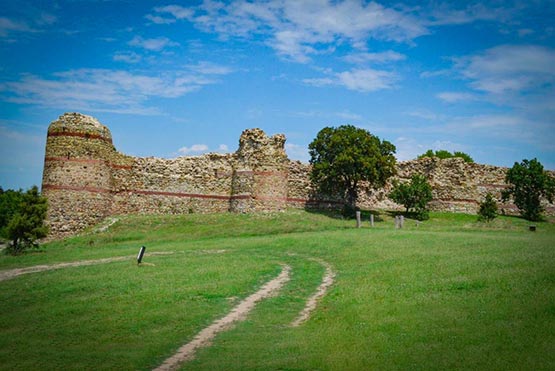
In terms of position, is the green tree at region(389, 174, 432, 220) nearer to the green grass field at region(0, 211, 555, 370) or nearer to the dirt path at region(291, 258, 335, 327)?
the green grass field at region(0, 211, 555, 370)

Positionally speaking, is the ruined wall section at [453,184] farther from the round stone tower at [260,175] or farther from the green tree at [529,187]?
the round stone tower at [260,175]

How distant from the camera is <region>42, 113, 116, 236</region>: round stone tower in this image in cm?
3316

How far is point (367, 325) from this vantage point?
32.2 feet

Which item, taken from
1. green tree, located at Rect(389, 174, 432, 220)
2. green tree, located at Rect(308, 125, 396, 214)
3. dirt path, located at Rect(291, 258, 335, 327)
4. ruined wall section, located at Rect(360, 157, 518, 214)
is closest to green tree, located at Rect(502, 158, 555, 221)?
ruined wall section, located at Rect(360, 157, 518, 214)

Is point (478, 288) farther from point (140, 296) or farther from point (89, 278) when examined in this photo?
point (89, 278)

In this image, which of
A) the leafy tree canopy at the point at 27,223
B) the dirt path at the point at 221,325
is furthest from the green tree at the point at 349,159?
the dirt path at the point at 221,325

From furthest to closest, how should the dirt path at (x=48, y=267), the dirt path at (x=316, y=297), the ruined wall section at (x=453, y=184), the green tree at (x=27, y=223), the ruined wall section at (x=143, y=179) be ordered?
the ruined wall section at (x=453, y=184)
the ruined wall section at (x=143, y=179)
the green tree at (x=27, y=223)
the dirt path at (x=48, y=267)
the dirt path at (x=316, y=297)

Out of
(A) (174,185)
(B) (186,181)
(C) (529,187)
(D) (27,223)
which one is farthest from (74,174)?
(C) (529,187)

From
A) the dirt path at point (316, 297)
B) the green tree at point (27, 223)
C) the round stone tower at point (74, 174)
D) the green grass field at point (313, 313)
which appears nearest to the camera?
the green grass field at point (313, 313)

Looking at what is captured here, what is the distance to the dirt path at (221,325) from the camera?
8.38 metres

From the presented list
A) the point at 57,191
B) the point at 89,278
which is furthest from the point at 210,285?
the point at 57,191

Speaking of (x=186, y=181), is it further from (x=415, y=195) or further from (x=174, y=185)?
(x=415, y=195)

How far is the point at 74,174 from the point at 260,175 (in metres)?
13.0

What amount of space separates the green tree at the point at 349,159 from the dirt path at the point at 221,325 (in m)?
22.9
